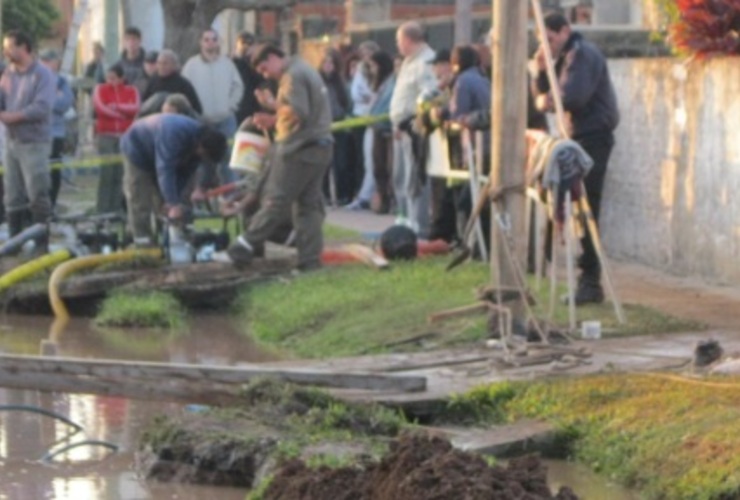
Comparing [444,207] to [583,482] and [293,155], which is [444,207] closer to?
[293,155]

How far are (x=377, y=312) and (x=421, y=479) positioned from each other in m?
6.26

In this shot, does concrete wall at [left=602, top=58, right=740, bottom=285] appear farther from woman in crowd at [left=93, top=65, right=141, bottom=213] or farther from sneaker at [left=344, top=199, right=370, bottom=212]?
woman in crowd at [left=93, top=65, right=141, bottom=213]

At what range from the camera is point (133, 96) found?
72.5ft

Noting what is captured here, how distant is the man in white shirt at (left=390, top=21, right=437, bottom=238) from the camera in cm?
1811

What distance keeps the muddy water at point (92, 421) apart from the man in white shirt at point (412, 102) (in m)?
3.28

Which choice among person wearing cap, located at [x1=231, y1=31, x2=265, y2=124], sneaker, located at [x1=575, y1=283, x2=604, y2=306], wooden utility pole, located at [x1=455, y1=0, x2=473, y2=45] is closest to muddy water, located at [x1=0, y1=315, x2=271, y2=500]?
sneaker, located at [x1=575, y1=283, x2=604, y2=306]

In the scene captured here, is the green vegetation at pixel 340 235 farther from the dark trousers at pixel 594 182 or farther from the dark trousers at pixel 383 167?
the dark trousers at pixel 594 182

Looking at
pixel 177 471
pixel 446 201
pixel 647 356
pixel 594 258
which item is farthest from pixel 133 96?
pixel 177 471

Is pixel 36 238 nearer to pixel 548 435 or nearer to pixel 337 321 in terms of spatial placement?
pixel 337 321

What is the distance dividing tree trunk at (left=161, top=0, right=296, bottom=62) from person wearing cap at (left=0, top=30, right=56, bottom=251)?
12.8m

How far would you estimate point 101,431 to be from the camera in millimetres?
10594

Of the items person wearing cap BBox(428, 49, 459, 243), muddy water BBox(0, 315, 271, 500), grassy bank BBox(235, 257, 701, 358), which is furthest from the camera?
person wearing cap BBox(428, 49, 459, 243)

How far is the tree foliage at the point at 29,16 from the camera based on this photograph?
43438mm

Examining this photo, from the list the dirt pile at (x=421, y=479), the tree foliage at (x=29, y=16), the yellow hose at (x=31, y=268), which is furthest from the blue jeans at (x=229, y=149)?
the tree foliage at (x=29, y=16)
